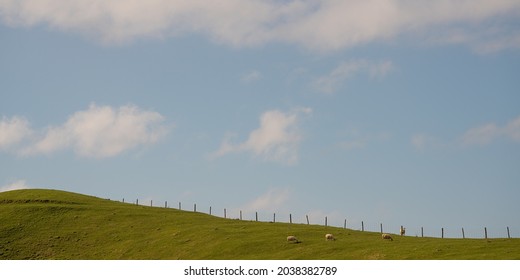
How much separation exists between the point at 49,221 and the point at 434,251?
67.9 meters

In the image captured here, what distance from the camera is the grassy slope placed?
74.8 metres

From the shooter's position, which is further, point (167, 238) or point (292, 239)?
point (167, 238)

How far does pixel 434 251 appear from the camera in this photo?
233ft

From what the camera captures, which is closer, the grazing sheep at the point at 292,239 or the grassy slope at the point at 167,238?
the grassy slope at the point at 167,238

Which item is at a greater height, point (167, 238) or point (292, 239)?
point (167, 238)

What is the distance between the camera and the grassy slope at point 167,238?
7475 cm

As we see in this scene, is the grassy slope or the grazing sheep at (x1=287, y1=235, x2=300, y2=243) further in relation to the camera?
the grazing sheep at (x1=287, y1=235, x2=300, y2=243)

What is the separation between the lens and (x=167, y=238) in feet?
321
